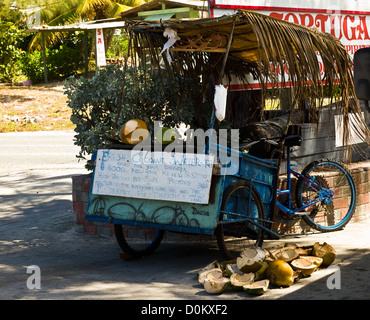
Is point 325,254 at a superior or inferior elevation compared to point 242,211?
inferior

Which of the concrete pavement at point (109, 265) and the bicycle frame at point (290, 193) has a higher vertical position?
the bicycle frame at point (290, 193)

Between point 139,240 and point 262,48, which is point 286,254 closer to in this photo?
point 139,240

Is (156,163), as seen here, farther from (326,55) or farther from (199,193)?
(326,55)

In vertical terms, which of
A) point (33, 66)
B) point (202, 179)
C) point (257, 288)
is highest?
point (33, 66)

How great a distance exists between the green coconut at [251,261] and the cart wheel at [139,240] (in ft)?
4.31

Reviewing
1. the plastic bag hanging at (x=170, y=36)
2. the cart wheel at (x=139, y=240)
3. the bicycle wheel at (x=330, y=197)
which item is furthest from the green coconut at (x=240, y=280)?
the plastic bag hanging at (x=170, y=36)

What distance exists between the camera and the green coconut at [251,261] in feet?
17.9

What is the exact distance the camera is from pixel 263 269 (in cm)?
543

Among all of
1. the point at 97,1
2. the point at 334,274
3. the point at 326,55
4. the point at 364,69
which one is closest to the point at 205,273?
the point at 334,274

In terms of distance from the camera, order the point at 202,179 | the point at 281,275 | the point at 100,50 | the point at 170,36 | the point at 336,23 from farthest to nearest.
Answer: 1. the point at 100,50
2. the point at 336,23
3. the point at 170,36
4. the point at 202,179
5. the point at 281,275

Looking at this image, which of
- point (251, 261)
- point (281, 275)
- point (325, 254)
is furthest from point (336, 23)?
point (281, 275)

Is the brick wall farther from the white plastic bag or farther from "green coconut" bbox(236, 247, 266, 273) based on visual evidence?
the white plastic bag

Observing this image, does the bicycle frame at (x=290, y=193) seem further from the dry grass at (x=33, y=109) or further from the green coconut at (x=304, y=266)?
the dry grass at (x=33, y=109)

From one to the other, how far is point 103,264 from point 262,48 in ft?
8.92
